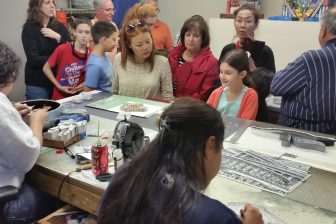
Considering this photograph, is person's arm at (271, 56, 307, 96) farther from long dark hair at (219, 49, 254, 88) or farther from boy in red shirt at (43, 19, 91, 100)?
boy in red shirt at (43, 19, 91, 100)

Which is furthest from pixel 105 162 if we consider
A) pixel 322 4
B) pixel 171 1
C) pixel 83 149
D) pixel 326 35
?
pixel 171 1

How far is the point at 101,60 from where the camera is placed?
274 centimetres

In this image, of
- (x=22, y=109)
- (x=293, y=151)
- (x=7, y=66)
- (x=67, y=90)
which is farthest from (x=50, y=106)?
(x=293, y=151)

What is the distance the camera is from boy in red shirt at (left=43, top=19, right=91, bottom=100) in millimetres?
2998

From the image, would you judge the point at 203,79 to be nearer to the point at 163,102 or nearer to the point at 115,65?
the point at 163,102

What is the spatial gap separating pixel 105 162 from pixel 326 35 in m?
1.40

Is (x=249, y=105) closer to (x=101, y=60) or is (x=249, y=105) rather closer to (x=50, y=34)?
(x=101, y=60)

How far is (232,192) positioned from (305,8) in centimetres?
289

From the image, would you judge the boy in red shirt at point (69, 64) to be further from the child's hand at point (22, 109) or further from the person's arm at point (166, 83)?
the child's hand at point (22, 109)

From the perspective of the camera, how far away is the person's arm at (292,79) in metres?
2.00

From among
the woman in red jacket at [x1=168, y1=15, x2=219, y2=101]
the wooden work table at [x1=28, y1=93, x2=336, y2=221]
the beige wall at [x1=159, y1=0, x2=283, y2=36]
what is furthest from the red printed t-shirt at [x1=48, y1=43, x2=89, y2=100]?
the beige wall at [x1=159, y1=0, x2=283, y2=36]

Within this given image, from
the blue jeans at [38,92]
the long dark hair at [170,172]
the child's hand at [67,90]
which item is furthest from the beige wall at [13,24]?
the long dark hair at [170,172]

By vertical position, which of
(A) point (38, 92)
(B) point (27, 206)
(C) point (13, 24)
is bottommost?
(B) point (27, 206)

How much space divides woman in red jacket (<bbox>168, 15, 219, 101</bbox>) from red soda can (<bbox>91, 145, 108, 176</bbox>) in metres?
1.26
